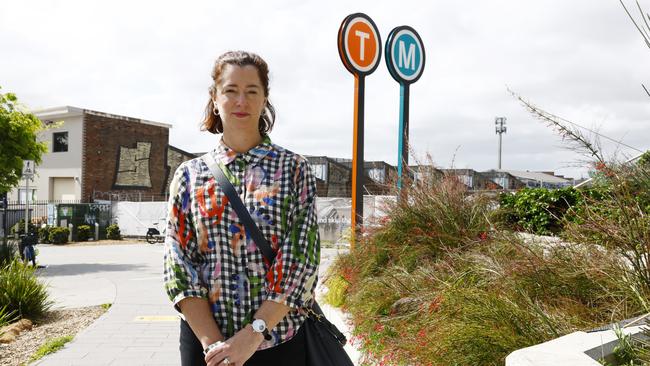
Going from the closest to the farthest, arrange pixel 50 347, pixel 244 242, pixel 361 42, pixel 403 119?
1. pixel 244 242
2. pixel 50 347
3. pixel 361 42
4. pixel 403 119

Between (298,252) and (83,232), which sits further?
(83,232)

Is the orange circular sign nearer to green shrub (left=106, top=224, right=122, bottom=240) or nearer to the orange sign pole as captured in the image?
the orange sign pole

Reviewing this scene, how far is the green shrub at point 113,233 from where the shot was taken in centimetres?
2633

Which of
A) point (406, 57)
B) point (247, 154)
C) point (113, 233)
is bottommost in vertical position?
point (113, 233)

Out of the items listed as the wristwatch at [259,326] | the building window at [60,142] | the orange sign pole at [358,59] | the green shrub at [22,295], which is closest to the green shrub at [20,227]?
the green shrub at [22,295]

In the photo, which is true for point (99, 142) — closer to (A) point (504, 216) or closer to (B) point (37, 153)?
(B) point (37, 153)

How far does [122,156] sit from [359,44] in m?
28.0

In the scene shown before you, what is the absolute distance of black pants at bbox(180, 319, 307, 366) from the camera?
1.91m

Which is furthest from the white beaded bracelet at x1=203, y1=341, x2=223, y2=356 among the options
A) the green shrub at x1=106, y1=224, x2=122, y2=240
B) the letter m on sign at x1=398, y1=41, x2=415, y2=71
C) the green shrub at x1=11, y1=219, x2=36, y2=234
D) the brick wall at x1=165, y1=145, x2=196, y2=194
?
the brick wall at x1=165, y1=145, x2=196, y2=194

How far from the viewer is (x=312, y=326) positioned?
1.98m

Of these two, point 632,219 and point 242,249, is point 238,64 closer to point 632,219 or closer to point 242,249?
point 242,249

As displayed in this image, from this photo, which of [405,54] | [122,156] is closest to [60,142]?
[122,156]

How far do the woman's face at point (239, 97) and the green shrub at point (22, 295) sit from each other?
6328 millimetres

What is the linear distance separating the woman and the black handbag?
2 cm
